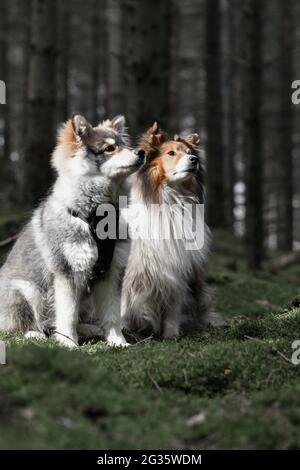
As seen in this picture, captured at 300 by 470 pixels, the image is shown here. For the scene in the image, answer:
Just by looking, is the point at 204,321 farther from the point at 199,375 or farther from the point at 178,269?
the point at 199,375

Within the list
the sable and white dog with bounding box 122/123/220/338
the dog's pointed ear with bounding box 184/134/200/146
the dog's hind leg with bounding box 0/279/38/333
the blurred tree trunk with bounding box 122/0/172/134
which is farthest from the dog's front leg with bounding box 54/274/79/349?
the blurred tree trunk with bounding box 122/0/172/134

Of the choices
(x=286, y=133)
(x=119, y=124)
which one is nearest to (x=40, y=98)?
(x=119, y=124)

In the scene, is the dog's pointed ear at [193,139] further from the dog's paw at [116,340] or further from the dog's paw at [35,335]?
the dog's paw at [35,335]

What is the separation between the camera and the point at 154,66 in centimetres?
1091

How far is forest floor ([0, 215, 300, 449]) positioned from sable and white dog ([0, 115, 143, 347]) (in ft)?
1.47

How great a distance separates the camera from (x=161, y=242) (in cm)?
719

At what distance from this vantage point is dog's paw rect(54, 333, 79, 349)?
6288 millimetres

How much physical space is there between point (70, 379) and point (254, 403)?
1.29 m

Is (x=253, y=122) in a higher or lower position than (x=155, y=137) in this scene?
higher

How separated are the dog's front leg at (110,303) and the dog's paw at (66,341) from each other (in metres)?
0.39

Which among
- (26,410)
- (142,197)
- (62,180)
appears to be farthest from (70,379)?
(142,197)

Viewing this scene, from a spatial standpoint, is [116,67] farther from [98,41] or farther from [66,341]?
[66,341]

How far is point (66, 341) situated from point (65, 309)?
0.98 ft

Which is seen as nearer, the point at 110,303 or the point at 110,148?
the point at 110,148
